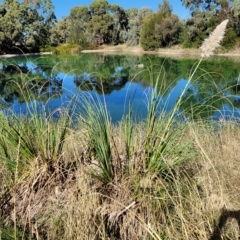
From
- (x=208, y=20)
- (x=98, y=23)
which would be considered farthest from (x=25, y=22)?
(x=208, y=20)

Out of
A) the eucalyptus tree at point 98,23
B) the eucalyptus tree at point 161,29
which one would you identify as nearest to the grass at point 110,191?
the eucalyptus tree at point 161,29

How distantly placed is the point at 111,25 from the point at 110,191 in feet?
164

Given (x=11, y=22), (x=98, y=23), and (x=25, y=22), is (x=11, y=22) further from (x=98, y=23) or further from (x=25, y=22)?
(x=98, y=23)

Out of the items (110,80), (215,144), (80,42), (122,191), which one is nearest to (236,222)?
(122,191)

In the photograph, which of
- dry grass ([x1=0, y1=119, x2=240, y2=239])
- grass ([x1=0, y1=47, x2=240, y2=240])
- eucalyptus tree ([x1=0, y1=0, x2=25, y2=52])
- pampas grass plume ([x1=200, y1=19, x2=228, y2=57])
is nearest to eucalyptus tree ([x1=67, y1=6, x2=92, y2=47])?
eucalyptus tree ([x1=0, y1=0, x2=25, y2=52])

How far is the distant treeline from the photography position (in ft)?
87.0

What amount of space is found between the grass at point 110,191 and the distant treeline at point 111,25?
53.4 ft

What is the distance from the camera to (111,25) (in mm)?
48844

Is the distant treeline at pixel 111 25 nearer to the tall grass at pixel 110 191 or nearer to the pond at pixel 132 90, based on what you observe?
the pond at pixel 132 90

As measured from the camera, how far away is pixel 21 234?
4.75ft

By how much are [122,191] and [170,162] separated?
11.6 inches

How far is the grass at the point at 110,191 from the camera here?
144 centimetres

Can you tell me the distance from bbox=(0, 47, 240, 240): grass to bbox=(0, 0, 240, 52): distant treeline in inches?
641

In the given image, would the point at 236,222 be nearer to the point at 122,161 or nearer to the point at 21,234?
the point at 122,161
